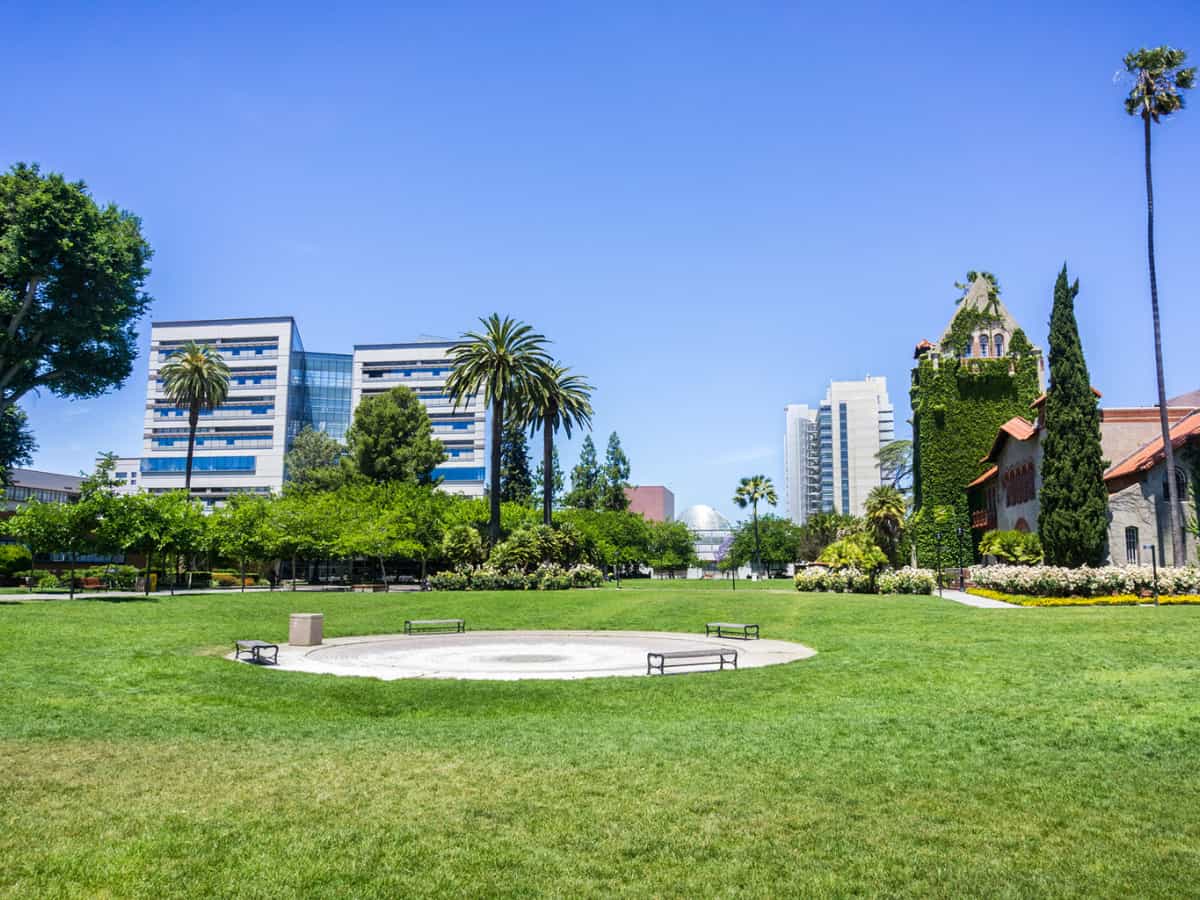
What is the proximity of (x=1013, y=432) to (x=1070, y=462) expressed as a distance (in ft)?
32.4


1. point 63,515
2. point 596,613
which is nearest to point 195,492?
point 63,515

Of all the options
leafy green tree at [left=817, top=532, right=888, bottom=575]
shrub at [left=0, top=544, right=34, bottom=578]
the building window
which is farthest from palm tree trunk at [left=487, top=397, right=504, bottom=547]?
the building window

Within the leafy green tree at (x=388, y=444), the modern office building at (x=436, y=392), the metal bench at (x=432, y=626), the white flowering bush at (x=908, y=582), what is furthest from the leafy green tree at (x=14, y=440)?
the modern office building at (x=436, y=392)

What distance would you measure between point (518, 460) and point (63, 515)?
64.2m

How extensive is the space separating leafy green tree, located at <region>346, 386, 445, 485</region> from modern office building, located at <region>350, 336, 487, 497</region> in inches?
2059

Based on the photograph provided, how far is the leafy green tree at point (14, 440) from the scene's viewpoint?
5982cm

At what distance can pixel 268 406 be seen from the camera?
13612 centimetres

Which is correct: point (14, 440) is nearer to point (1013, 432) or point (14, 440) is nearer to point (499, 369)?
point (499, 369)

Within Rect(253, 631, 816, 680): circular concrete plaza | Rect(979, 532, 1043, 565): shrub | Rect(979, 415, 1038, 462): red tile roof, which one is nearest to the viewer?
Rect(253, 631, 816, 680): circular concrete plaza

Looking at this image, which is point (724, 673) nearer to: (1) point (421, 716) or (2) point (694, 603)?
(1) point (421, 716)

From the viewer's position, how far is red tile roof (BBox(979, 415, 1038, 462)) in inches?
1897

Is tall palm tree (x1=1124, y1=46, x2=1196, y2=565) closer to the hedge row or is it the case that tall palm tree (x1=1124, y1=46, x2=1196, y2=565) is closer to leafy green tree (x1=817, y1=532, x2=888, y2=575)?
leafy green tree (x1=817, y1=532, x2=888, y2=575)

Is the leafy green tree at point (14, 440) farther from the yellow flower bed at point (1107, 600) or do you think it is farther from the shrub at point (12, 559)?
the yellow flower bed at point (1107, 600)

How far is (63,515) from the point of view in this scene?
4028 centimetres
